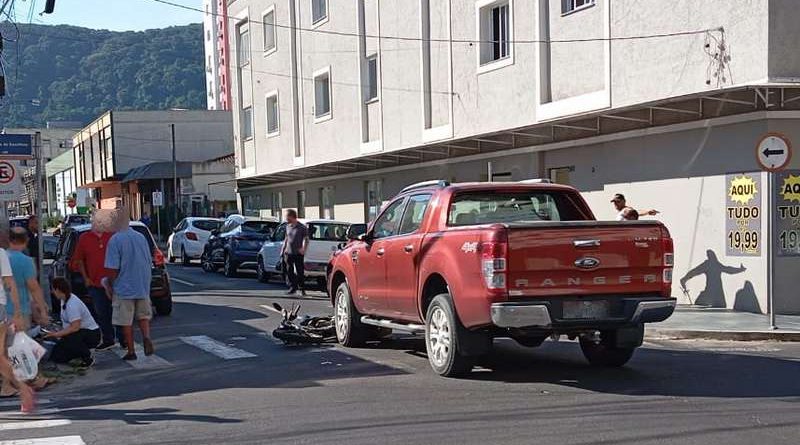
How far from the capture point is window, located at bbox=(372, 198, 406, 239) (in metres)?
11.0

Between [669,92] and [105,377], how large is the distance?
10561mm

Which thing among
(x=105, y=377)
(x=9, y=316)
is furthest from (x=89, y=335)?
(x=9, y=316)

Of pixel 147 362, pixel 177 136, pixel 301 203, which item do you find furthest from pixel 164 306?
pixel 177 136

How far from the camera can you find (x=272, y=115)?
36.8m

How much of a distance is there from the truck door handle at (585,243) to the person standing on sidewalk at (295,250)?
36.9ft

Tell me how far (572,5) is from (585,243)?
11257 millimetres

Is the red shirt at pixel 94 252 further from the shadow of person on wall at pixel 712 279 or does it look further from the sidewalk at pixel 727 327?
the shadow of person on wall at pixel 712 279

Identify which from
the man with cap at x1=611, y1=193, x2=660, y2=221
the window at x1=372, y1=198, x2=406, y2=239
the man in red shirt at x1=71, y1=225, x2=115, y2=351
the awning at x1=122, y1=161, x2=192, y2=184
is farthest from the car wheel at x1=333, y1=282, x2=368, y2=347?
the awning at x1=122, y1=161, x2=192, y2=184

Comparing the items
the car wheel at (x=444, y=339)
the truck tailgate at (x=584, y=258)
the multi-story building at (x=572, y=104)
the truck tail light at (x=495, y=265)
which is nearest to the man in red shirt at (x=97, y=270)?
the car wheel at (x=444, y=339)

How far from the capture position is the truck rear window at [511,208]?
1005 cm

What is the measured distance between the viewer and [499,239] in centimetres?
848

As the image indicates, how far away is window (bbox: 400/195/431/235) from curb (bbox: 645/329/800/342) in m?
4.41

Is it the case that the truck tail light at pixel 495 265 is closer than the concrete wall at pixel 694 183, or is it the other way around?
the truck tail light at pixel 495 265

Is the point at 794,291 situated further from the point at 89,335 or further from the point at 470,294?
the point at 89,335
